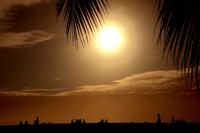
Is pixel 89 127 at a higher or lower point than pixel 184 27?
lower

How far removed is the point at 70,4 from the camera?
264 centimetres

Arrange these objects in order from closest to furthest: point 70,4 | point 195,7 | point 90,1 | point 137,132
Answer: point 195,7 < point 90,1 < point 70,4 < point 137,132

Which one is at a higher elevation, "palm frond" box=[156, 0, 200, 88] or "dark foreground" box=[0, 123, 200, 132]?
"palm frond" box=[156, 0, 200, 88]

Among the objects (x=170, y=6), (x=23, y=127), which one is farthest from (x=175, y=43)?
(x=23, y=127)

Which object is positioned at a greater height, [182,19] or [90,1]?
[90,1]

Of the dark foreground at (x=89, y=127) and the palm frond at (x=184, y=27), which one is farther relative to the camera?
the dark foreground at (x=89, y=127)

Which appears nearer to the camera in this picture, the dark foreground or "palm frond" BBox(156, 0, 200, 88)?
"palm frond" BBox(156, 0, 200, 88)

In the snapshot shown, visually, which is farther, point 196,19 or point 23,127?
point 23,127

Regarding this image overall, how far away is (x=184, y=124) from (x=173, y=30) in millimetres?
14070

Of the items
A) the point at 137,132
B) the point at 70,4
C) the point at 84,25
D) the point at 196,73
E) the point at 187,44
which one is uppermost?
the point at 70,4

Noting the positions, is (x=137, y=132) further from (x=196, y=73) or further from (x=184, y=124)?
(x=196, y=73)

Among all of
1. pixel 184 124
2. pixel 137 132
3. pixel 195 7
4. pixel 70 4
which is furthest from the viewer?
pixel 137 132

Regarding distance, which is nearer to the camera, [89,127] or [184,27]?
[184,27]

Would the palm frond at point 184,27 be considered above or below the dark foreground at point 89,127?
above
